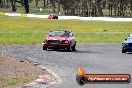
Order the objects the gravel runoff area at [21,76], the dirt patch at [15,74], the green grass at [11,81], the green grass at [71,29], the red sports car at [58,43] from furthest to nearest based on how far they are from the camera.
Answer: the green grass at [71,29], the red sports car at [58,43], the dirt patch at [15,74], the gravel runoff area at [21,76], the green grass at [11,81]

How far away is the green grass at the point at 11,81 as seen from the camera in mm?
12709

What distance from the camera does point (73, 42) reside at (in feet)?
105

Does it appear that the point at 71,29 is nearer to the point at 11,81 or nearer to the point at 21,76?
the point at 21,76

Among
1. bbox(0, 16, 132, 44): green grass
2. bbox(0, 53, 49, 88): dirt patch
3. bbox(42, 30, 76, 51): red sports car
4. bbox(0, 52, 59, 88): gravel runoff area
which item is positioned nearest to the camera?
bbox(0, 52, 59, 88): gravel runoff area

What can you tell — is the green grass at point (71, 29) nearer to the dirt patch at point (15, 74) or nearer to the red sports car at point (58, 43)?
the red sports car at point (58, 43)

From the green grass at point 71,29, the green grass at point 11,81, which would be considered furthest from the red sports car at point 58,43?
the green grass at point 11,81

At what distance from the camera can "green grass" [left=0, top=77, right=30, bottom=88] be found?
1271cm

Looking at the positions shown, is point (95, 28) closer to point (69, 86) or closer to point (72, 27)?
point (72, 27)

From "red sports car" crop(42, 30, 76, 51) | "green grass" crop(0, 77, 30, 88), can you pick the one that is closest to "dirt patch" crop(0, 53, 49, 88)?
"green grass" crop(0, 77, 30, 88)

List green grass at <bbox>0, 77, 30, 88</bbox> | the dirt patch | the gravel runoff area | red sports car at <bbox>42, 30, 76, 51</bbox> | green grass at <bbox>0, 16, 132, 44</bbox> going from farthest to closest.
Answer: green grass at <bbox>0, 16, 132, 44</bbox>, red sports car at <bbox>42, 30, 76, 51</bbox>, the dirt patch, the gravel runoff area, green grass at <bbox>0, 77, 30, 88</bbox>

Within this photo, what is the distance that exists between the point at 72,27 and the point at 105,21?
1389 cm

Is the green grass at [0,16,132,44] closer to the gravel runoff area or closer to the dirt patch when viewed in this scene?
the dirt patch

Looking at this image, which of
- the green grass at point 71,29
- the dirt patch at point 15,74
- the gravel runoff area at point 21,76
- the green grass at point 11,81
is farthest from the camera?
the green grass at point 71,29

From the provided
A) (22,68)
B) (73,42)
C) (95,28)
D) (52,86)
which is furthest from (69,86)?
(95,28)
